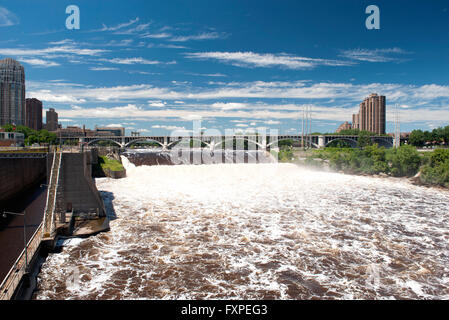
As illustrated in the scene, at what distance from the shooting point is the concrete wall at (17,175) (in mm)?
25400

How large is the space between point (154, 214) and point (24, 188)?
20.7 meters

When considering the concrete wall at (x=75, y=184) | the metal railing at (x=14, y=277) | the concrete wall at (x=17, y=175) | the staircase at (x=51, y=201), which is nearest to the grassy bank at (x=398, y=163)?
the concrete wall at (x=75, y=184)

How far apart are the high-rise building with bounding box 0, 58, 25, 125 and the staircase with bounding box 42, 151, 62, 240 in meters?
110

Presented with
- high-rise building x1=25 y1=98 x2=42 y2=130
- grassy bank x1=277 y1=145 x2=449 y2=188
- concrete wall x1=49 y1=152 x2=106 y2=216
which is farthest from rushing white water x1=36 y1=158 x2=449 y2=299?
high-rise building x1=25 y1=98 x2=42 y2=130

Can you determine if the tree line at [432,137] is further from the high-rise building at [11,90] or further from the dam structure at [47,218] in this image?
the high-rise building at [11,90]

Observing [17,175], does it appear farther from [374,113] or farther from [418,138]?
[374,113]

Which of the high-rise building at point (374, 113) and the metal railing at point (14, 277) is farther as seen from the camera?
the high-rise building at point (374, 113)

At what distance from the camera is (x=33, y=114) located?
468 ft

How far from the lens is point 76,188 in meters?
18.7

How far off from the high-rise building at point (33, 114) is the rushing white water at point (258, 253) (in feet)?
474

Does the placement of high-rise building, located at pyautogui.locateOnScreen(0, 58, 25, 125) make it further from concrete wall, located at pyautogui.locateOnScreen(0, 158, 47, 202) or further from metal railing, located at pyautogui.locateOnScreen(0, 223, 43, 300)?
metal railing, located at pyautogui.locateOnScreen(0, 223, 43, 300)

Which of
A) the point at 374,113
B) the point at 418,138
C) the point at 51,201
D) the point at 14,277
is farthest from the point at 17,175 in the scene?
the point at 374,113

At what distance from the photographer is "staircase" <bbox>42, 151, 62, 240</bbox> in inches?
589
